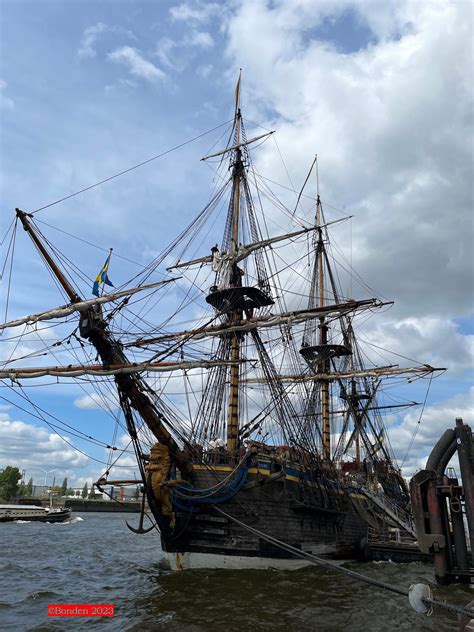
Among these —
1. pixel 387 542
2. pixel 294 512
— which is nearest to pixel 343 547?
pixel 387 542

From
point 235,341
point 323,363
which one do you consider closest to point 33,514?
point 323,363

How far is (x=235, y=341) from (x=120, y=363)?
8072mm

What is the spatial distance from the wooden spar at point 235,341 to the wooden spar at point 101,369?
270cm

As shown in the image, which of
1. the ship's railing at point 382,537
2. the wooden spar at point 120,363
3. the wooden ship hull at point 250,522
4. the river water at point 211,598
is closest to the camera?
the river water at point 211,598

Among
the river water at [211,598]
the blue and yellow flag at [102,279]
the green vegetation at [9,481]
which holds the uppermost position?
the blue and yellow flag at [102,279]

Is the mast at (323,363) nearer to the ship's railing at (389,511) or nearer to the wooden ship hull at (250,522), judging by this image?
the ship's railing at (389,511)

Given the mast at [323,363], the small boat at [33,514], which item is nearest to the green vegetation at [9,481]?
the small boat at [33,514]

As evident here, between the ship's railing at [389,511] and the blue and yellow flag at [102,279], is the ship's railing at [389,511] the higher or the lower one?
the lower one

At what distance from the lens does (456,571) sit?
10.0 m

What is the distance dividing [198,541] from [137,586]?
2.61 m

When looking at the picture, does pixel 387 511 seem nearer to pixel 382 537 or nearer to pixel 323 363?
pixel 382 537

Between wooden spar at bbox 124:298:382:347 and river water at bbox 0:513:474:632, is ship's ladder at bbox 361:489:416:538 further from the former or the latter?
wooden spar at bbox 124:298:382:347

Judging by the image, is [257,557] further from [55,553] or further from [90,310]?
[55,553]

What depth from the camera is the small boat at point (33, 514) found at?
5459cm
